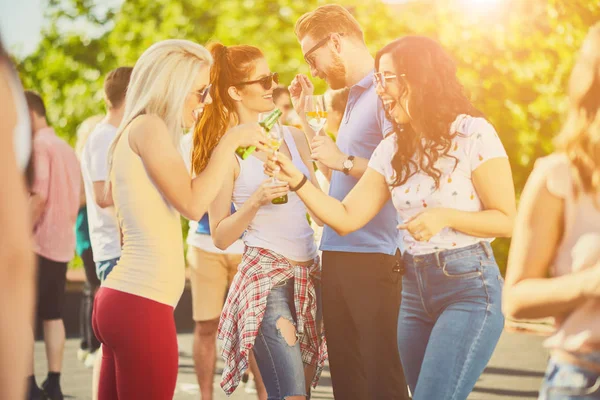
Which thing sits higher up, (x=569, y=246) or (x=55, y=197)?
(x=569, y=246)

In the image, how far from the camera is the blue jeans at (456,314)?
3248mm

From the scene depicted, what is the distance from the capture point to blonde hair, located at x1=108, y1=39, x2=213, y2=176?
11.2 ft

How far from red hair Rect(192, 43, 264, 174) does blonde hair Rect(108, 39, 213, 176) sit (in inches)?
38.2

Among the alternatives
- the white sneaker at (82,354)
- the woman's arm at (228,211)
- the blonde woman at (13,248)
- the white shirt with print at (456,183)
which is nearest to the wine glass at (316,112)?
the woman's arm at (228,211)

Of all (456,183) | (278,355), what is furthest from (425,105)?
(278,355)

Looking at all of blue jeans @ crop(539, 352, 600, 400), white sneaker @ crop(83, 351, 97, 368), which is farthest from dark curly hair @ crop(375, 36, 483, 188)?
white sneaker @ crop(83, 351, 97, 368)

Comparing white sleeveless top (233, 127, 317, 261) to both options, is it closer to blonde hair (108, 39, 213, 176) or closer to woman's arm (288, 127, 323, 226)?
woman's arm (288, 127, 323, 226)

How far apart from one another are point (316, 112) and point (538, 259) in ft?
7.41

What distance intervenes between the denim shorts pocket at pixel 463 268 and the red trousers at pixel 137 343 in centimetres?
108

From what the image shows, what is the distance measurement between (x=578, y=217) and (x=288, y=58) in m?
16.4

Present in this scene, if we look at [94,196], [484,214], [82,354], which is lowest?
[82,354]

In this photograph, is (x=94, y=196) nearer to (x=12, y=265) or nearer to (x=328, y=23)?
(x=328, y=23)

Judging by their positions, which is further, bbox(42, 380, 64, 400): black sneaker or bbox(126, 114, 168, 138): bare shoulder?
bbox(42, 380, 64, 400): black sneaker

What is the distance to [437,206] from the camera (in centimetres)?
341
